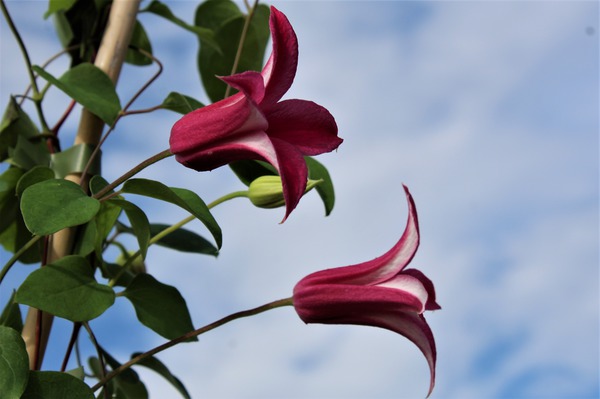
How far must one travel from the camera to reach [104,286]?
0.59m

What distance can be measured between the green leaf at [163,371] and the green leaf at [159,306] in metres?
0.05

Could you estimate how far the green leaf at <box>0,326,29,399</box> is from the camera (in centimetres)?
50

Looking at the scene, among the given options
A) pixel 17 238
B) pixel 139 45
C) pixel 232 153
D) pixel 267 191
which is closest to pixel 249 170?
pixel 267 191

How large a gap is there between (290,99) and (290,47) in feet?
0.13

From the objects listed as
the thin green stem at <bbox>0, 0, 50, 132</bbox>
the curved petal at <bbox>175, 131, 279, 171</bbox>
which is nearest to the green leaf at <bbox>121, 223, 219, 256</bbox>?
the thin green stem at <bbox>0, 0, 50, 132</bbox>

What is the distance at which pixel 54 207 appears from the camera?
1.63ft

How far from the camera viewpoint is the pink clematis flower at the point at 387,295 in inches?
19.1

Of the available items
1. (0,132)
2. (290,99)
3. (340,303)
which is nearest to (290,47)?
(290,99)

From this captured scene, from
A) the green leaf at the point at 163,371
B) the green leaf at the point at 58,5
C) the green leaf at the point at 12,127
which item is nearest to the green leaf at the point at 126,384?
the green leaf at the point at 163,371

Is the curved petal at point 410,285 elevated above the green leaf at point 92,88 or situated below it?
below

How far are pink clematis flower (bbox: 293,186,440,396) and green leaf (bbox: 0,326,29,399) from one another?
7.6 inches

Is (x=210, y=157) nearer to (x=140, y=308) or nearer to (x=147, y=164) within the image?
(x=147, y=164)

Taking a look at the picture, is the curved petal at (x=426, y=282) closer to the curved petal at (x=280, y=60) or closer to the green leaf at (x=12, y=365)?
the curved petal at (x=280, y=60)

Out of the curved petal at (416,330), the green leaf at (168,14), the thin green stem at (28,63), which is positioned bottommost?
the curved petal at (416,330)
